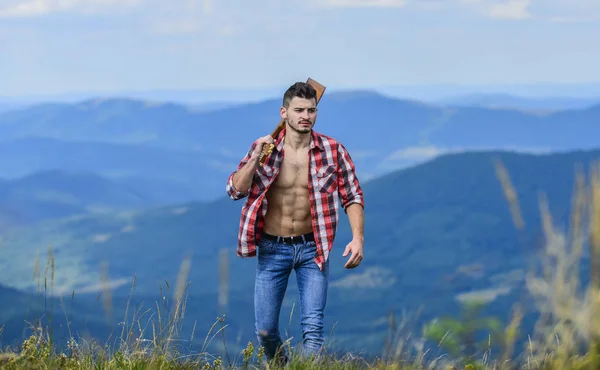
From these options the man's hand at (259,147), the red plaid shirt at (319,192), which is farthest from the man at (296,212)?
the man's hand at (259,147)

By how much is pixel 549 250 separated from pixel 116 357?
105 inches

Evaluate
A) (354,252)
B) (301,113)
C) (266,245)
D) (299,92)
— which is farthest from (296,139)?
(354,252)

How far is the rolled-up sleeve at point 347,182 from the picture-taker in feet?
20.4

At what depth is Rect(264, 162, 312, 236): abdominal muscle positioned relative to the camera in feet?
20.5

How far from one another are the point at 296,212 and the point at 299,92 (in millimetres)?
753

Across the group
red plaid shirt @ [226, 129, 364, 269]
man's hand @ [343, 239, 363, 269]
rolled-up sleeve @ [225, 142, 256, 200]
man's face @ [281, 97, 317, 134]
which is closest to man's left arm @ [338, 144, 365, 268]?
red plaid shirt @ [226, 129, 364, 269]

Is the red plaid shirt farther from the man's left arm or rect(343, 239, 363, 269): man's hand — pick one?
rect(343, 239, 363, 269): man's hand

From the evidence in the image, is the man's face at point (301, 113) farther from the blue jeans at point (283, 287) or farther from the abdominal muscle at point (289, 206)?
the blue jeans at point (283, 287)

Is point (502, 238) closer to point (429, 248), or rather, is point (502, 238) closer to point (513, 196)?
point (429, 248)

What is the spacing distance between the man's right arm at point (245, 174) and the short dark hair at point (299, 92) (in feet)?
0.83

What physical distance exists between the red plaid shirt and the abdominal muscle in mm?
63

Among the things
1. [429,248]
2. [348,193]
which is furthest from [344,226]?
[348,193]

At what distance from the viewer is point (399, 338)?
4.14 metres

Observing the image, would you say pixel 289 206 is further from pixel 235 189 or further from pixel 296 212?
pixel 235 189
